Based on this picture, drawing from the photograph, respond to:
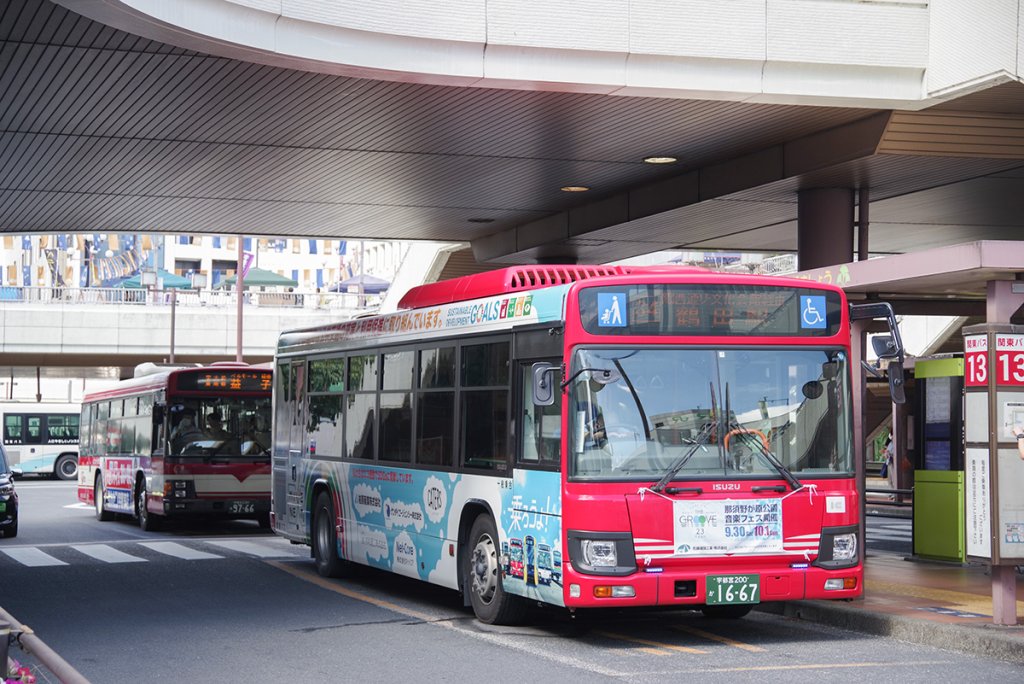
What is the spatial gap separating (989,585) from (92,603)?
8.46 metres

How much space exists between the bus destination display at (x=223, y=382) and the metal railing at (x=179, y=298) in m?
29.0

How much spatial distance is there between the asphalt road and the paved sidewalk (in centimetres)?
13

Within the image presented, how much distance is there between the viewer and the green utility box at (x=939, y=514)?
1405 centimetres

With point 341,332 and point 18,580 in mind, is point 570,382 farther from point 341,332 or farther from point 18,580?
point 18,580

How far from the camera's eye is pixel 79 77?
47.5 feet

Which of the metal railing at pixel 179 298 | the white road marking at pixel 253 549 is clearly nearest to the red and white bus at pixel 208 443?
the white road marking at pixel 253 549

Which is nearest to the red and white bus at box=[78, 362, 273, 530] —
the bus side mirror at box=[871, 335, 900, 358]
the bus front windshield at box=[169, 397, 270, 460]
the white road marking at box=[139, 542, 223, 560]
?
the bus front windshield at box=[169, 397, 270, 460]

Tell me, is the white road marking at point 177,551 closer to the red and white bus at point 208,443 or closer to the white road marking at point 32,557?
the white road marking at point 32,557

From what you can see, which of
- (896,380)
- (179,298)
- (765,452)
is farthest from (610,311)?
(179,298)

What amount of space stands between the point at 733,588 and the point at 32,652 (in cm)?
517

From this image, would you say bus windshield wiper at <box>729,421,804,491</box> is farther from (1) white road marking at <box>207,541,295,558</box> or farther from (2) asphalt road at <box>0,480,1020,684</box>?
(1) white road marking at <box>207,541,295,558</box>

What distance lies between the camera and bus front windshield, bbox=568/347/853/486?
10.3 meters

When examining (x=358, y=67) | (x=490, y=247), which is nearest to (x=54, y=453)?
(x=490, y=247)

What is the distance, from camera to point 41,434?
5256cm
